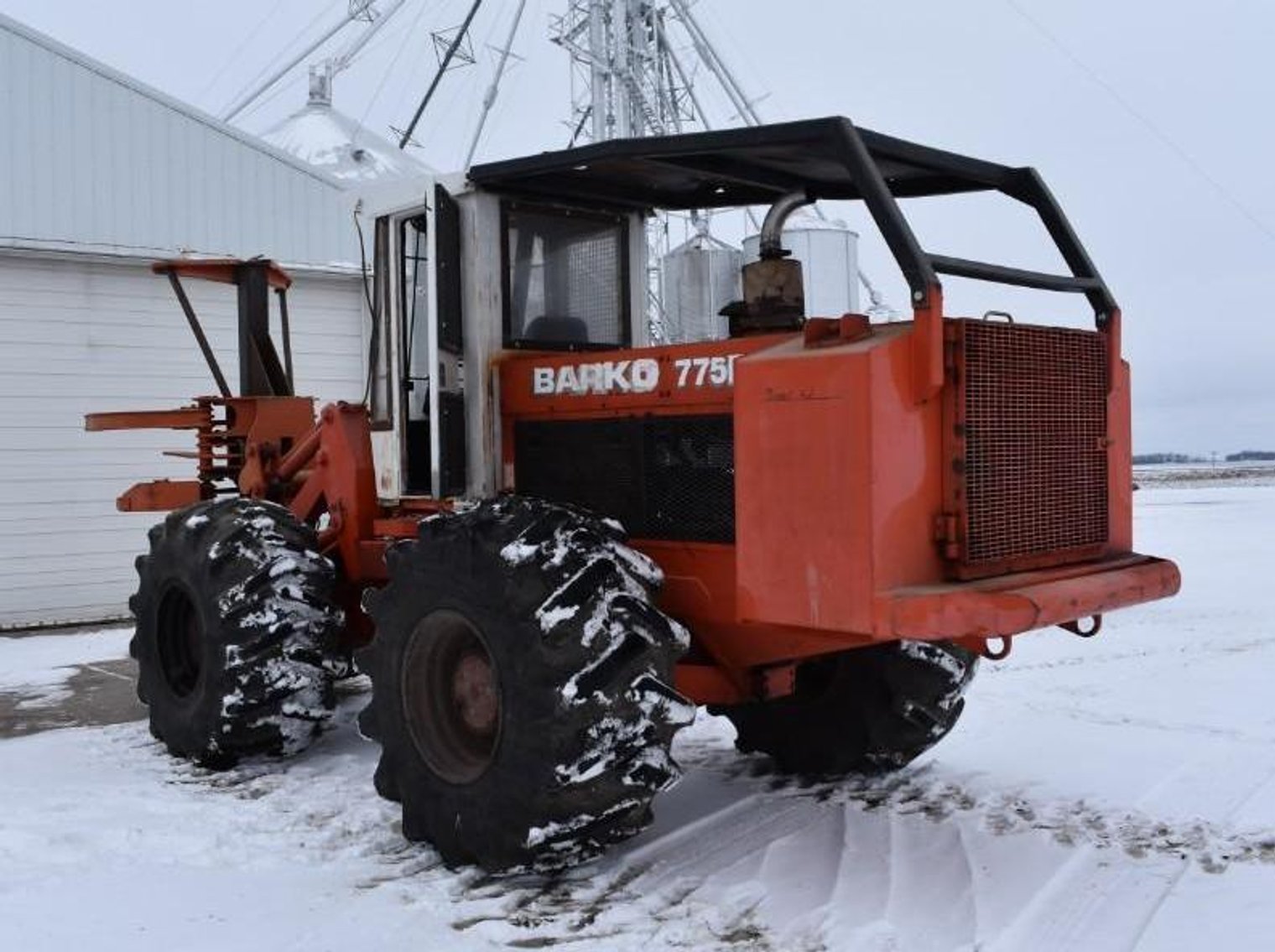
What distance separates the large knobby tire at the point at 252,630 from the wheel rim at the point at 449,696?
1276mm

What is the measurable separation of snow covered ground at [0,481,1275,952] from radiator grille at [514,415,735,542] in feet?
4.29

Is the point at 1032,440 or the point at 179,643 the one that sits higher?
the point at 1032,440

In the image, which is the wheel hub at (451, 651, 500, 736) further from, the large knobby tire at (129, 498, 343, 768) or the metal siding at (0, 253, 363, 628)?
the metal siding at (0, 253, 363, 628)

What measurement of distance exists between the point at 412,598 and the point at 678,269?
10.7m

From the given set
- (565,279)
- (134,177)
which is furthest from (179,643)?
(134,177)

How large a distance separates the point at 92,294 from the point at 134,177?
1302mm

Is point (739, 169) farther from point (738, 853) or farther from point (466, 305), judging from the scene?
point (738, 853)

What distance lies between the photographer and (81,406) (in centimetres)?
1220

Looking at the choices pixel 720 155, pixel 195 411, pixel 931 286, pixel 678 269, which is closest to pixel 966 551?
pixel 931 286

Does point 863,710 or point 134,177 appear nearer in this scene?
point 863,710

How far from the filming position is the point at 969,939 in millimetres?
3990

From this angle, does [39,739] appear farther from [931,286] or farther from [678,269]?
[678,269]

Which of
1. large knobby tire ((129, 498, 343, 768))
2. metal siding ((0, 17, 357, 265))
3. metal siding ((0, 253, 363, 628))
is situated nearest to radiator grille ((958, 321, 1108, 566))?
large knobby tire ((129, 498, 343, 768))

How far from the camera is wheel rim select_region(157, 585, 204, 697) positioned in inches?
262
